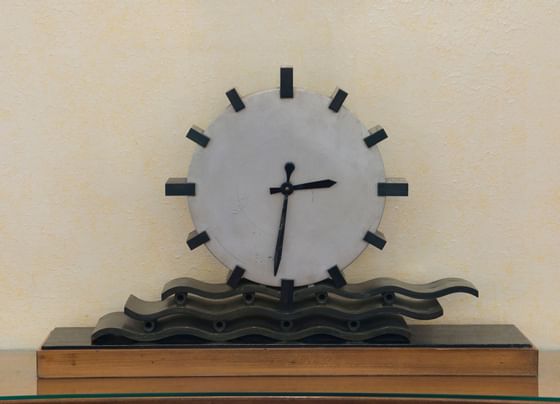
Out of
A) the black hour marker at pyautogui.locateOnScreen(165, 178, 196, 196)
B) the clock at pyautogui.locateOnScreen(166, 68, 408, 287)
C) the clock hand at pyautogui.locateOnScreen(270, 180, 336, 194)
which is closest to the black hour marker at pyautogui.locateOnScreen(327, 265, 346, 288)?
the clock at pyautogui.locateOnScreen(166, 68, 408, 287)

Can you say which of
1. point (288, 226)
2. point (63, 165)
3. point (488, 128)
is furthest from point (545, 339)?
point (63, 165)

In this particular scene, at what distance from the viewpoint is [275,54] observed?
153 cm

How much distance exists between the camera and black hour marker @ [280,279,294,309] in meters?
1.50

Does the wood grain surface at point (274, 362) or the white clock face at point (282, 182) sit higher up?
the white clock face at point (282, 182)

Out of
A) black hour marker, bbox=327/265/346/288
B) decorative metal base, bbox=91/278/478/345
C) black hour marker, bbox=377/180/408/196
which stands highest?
black hour marker, bbox=377/180/408/196

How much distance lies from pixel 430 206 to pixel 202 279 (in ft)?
1.22

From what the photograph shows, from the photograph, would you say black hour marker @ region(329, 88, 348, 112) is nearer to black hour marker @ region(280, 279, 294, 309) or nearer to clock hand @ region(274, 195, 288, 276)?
clock hand @ region(274, 195, 288, 276)

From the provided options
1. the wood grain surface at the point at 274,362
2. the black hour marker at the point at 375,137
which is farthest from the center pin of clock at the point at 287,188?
the wood grain surface at the point at 274,362

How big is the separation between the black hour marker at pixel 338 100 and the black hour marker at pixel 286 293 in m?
0.26

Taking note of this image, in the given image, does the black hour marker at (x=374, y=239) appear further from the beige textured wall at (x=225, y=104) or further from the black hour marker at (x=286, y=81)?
the black hour marker at (x=286, y=81)

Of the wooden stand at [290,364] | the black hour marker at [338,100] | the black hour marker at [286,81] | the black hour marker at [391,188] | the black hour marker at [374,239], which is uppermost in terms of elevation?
the black hour marker at [286,81]

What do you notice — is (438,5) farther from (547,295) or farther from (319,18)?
(547,295)

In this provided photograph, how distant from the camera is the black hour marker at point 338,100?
4.77 feet

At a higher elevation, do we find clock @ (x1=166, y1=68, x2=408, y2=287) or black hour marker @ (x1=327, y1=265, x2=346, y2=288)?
clock @ (x1=166, y1=68, x2=408, y2=287)
